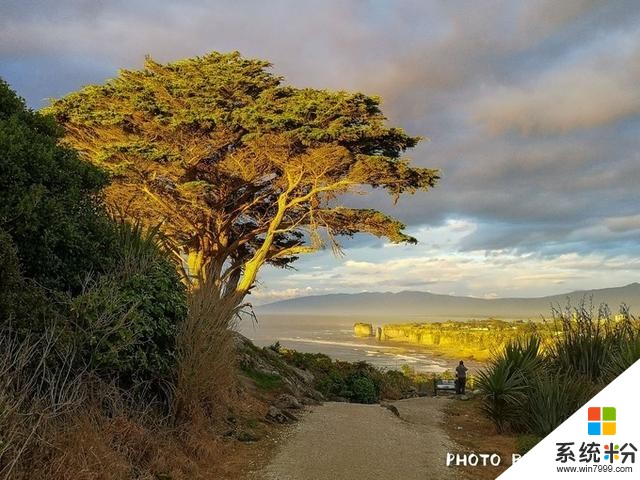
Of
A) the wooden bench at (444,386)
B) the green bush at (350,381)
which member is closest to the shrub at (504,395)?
the green bush at (350,381)

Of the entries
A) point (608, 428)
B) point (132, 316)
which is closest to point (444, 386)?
point (608, 428)

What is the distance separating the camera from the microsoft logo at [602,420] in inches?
318

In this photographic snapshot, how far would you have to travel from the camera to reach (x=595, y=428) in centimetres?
822

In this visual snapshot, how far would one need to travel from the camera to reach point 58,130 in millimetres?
9008

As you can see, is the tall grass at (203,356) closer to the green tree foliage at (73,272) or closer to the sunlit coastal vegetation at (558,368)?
the green tree foliage at (73,272)

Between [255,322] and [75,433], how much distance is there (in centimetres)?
785

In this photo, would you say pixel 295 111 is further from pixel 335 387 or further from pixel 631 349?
pixel 631 349

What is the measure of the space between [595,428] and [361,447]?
3.67 metres

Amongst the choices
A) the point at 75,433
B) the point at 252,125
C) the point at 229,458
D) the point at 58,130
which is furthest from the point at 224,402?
the point at 252,125

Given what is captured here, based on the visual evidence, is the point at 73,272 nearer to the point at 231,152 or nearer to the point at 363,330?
the point at 231,152

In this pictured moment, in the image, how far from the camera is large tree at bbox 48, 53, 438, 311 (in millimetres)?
17047

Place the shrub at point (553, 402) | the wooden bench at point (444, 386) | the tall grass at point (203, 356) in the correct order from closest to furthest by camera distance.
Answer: the tall grass at point (203, 356)
the shrub at point (553, 402)
the wooden bench at point (444, 386)

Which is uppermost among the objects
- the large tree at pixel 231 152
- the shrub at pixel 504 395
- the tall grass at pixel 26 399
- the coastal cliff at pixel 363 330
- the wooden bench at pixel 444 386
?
the large tree at pixel 231 152

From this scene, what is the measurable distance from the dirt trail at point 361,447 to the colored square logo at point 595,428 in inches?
85.8
